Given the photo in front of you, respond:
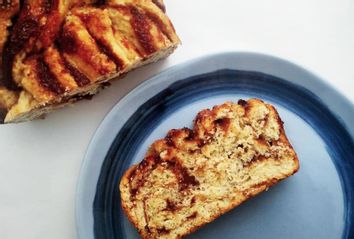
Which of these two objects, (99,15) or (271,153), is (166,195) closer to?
(271,153)

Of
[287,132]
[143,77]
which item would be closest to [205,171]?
[287,132]

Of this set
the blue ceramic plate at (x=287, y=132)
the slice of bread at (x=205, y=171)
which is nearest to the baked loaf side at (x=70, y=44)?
the blue ceramic plate at (x=287, y=132)

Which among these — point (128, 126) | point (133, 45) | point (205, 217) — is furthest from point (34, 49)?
point (205, 217)

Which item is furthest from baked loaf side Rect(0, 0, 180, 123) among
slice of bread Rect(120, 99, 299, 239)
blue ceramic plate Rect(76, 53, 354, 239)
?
slice of bread Rect(120, 99, 299, 239)

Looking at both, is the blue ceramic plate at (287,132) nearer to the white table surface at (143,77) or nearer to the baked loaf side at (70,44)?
the white table surface at (143,77)

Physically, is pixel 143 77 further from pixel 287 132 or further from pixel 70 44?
pixel 287 132
